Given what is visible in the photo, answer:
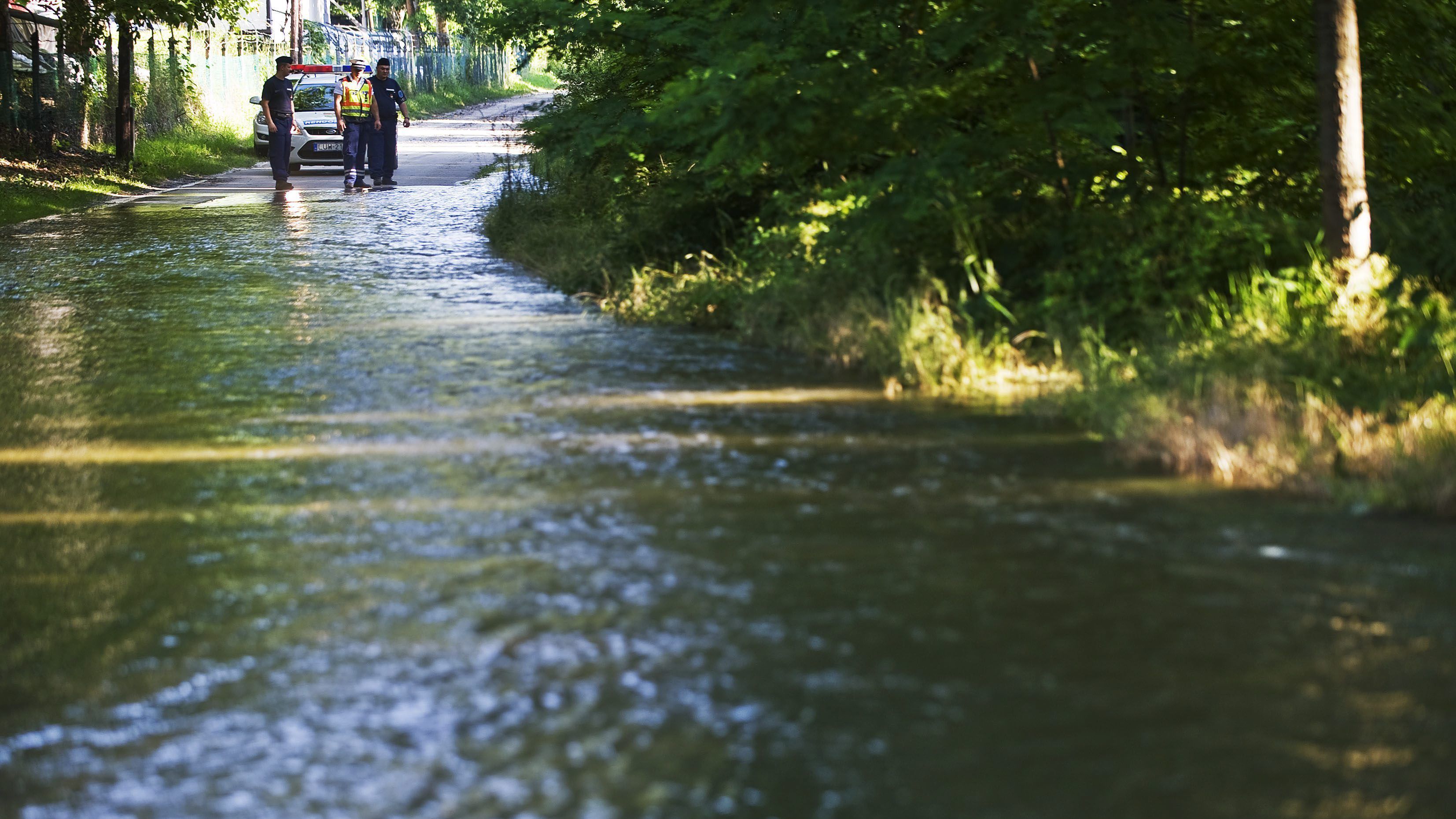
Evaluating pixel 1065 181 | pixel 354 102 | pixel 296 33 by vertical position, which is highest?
pixel 296 33

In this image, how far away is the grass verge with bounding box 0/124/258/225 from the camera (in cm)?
2333

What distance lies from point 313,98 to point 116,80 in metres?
7.24

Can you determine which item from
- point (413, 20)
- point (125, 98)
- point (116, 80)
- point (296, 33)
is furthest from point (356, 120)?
point (413, 20)

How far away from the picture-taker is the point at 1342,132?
9.04m

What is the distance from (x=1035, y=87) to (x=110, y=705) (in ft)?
23.8

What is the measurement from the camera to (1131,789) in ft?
13.4

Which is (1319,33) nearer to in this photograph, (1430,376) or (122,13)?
(1430,376)

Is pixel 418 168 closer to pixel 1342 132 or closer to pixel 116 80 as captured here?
pixel 116 80

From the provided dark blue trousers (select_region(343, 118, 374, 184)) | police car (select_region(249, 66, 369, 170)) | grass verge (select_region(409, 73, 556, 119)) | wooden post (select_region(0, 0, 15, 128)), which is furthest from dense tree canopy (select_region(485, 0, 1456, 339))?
grass verge (select_region(409, 73, 556, 119))

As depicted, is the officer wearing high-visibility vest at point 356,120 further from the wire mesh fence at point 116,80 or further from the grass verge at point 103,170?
the grass verge at point 103,170

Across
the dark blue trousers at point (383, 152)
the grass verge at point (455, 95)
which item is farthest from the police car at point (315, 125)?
the grass verge at point (455, 95)

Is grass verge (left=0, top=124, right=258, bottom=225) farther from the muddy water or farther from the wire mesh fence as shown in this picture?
the muddy water

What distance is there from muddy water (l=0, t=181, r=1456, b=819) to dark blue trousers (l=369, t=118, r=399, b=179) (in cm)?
1724

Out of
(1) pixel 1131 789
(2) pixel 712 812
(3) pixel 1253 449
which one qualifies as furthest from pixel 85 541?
(3) pixel 1253 449
